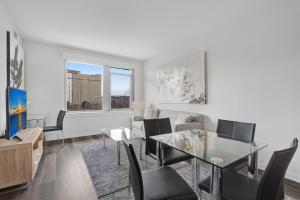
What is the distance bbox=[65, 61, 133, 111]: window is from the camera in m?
4.41

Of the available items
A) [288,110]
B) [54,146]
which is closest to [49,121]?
[54,146]

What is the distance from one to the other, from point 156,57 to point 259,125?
335cm

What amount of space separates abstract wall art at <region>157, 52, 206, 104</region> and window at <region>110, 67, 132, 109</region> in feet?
4.12

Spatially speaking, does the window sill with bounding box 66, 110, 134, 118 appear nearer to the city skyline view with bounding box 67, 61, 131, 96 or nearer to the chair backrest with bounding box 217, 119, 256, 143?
the city skyline view with bounding box 67, 61, 131, 96

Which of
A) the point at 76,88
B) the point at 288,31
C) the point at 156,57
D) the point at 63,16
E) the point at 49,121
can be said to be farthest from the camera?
the point at 156,57

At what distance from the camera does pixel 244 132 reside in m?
1.86

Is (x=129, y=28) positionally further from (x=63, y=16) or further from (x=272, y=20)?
(x=272, y=20)

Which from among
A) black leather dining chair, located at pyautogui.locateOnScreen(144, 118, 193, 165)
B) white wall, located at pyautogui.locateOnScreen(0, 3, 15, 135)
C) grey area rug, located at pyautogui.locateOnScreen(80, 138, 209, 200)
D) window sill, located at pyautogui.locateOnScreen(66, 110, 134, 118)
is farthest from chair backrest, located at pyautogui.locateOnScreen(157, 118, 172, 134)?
window sill, located at pyautogui.locateOnScreen(66, 110, 134, 118)

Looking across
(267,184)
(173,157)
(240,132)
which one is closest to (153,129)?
(173,157)

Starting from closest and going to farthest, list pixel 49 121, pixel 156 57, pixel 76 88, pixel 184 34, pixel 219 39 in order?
pixel 219 39, pixel 184 34, pixel 49 121, pixel 76 88, pixel 156 57

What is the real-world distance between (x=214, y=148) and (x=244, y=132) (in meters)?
0.63

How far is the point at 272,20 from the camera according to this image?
2.22 metres

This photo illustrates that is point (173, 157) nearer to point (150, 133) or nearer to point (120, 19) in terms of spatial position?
point (150, 133)

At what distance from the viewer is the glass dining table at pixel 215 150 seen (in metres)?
1.17
